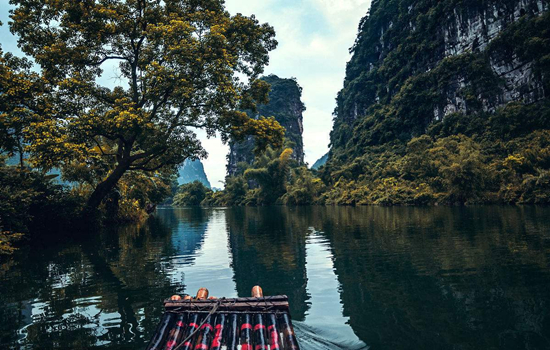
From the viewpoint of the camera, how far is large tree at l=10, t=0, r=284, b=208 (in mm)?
18812

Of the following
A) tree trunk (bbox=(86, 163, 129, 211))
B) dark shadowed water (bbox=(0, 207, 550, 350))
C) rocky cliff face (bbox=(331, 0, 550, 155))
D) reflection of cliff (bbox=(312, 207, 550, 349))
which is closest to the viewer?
reflection of cliff (bbox=(312, 207, 550, 349))

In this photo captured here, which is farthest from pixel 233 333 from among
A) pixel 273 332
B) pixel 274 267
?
pixel 274 267

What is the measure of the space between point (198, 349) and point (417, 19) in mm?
106071

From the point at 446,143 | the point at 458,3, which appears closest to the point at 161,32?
the point at 446,143

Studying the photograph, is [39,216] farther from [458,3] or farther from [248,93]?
[458,3]

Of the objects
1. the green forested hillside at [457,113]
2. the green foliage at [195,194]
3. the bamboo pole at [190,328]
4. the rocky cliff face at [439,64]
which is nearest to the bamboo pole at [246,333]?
the bamboo pole at [190,328]

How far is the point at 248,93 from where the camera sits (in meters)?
22.7

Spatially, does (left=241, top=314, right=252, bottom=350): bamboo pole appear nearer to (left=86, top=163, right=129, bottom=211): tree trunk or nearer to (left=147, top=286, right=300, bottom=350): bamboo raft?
(left=147, top=286, right=300, bottom=350): bamboo raft

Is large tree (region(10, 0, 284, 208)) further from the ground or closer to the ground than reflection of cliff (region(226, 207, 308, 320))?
further from the ground

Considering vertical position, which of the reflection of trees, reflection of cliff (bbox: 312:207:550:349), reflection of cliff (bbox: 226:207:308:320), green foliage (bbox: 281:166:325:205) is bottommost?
reflection of cliff (bbox: 312:207:550:349)

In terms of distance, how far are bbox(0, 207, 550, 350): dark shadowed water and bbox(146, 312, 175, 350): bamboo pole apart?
3.47 feet

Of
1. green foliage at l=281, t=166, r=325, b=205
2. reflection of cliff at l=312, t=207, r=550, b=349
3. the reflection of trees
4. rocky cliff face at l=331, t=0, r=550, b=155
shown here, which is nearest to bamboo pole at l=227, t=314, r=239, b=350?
the reflection of trees

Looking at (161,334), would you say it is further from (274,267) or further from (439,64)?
(439,64)

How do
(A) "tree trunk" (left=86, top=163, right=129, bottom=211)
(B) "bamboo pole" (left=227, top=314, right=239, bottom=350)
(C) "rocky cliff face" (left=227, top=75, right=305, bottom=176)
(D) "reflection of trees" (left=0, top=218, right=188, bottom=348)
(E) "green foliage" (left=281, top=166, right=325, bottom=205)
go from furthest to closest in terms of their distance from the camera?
(C) "rocky cliff face" (left=227, top=75, right=305, bottom=176)
(E) "green foliage" (left=281, top=166, right=325, bottom=205)
(A) "tree trunk" (left=86, top=163, right=129, bottom=211)
(D) "reflection of trees" (left=0, top=218, right=188, bottom=348)
(B) "bamboo pole" (left=227, top=314, right=239, bottom=350)
